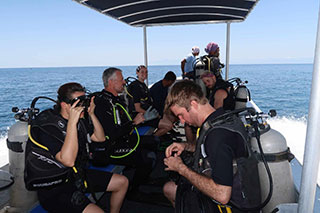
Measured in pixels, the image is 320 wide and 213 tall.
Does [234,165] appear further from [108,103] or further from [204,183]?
[108,103]

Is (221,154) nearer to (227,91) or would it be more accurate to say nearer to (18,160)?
(18,160)

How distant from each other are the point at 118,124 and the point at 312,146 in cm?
→ 219

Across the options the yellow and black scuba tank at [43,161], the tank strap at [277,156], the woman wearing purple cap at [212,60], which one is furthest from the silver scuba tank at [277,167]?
the woman wearing purple cap at [212,60]

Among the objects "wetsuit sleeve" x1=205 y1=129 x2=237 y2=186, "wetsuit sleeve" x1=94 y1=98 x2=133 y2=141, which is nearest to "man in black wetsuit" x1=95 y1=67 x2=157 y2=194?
"wetsuit sleeve" x1=94 y1=98 x2=133 y2=141

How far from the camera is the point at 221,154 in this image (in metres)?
1.32

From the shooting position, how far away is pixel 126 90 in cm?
498

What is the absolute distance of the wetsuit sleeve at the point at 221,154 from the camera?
1.32m

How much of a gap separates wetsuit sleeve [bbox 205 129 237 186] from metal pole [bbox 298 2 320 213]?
0.37 meters

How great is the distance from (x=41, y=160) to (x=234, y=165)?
1.44 metres

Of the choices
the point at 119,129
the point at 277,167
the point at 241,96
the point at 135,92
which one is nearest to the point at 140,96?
the point at 135,92

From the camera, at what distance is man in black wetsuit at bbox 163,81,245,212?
4.38 ft

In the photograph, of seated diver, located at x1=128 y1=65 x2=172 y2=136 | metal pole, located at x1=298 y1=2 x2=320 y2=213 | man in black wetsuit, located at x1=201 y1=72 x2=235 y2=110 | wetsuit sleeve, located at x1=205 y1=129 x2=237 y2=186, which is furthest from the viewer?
seated diver, located at x1=128 y1=65 x2=172 y2=136

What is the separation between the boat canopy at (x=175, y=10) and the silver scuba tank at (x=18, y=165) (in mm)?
2310

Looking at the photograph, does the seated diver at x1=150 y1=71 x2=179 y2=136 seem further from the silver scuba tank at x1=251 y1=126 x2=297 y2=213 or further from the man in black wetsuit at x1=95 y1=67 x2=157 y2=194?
the silver scuba tank at x1=251 y1=126 x2=297 y2=213
